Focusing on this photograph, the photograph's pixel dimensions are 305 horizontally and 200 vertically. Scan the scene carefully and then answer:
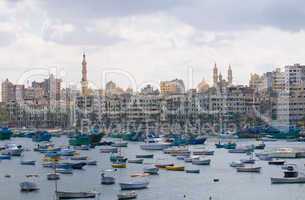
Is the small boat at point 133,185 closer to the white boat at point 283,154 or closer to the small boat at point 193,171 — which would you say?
the small boat at point 193,171

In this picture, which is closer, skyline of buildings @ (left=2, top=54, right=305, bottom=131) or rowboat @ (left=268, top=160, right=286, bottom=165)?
rowboat @ (left=268, top=160, right=286, bottom=165)

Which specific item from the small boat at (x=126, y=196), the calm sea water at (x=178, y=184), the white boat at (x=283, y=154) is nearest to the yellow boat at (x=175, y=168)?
the calm sea water at (x=178, y=184)

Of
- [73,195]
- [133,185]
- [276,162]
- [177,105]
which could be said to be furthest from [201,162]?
[177,105]

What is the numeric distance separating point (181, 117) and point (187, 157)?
231ft

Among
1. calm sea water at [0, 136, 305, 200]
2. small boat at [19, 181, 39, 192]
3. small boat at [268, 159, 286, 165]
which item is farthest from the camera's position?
small boat at [268, 159, 286, 165]

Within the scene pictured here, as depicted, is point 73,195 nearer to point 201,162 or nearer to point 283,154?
point 201,162

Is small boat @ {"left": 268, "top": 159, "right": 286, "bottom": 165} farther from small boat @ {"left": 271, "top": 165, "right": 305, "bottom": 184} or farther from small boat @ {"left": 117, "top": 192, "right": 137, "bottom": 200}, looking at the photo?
small boat @ {"left": 117, "top": 192, "right": 137, "bottom": 200}

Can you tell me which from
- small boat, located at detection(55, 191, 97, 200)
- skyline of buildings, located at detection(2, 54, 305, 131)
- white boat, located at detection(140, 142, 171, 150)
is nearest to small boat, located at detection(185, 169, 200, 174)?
small boat, located at detection(55, 191, 97, 200)

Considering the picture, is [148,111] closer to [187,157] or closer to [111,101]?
[111,101]

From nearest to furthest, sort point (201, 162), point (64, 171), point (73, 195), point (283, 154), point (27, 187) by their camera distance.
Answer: point (73, 195)
point (27, 187)
point (64, 171)
point (201, 162)
point (283, 154)

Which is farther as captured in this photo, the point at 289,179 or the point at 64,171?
the point at 64,171

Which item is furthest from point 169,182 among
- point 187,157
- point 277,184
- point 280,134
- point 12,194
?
point 280,134

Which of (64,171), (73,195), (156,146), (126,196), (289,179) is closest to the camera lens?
(126,196)

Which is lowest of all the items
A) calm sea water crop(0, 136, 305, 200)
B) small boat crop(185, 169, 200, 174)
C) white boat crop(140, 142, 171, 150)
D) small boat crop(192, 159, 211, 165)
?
calm sea water crop(0, 136, 305, 200)
